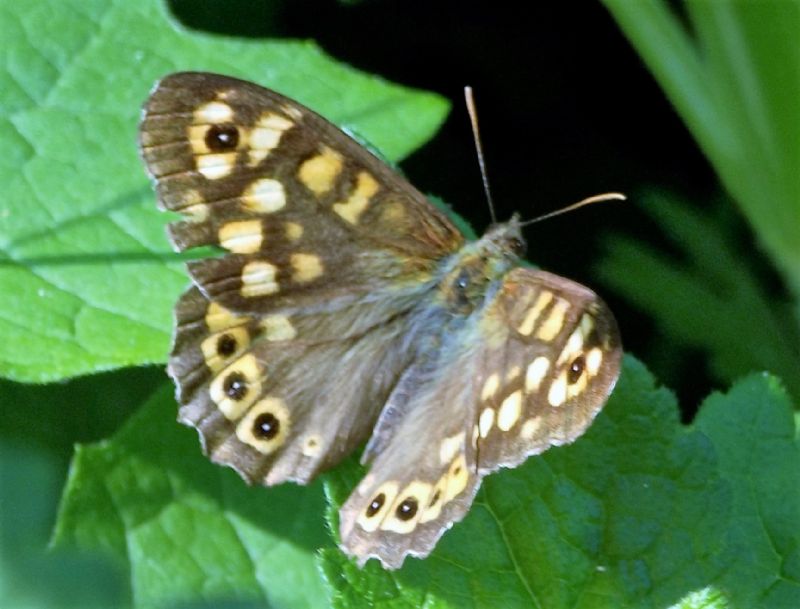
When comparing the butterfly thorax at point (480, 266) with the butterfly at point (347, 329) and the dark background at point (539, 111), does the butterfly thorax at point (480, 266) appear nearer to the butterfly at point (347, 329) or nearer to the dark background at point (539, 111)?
the butterfly at point (347, 329)

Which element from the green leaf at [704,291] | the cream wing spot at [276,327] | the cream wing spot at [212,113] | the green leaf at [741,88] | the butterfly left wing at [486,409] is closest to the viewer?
the butterfly left wing at [486,409]

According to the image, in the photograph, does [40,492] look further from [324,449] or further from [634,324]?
[634,324]

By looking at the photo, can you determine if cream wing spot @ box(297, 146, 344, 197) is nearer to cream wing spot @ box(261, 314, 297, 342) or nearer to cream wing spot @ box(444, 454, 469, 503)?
cream wing spot @ box(261, 314, 297, 342)

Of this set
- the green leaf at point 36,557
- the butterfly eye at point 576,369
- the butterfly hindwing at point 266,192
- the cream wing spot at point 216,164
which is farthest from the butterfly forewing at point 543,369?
the green leaf at point 36,557

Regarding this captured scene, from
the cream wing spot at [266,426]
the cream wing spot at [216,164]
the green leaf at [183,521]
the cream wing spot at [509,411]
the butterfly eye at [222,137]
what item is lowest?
the green leaf at [183,521]

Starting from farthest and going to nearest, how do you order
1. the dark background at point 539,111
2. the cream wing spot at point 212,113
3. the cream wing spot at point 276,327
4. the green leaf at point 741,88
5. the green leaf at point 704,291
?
1. the dark background at point 539,111
2. the green leaf at point 704,291
3. the green leaf at point 741,88
4. the cream wing spot at point 276,327
5. the cream wing spot at point 212,113

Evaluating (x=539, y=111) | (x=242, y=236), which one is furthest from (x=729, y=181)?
(x=242, y=236)

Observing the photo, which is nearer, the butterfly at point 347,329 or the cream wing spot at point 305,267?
the butterfly at point 347,329

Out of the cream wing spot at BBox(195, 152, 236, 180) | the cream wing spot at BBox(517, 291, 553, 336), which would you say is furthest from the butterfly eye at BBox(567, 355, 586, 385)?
the cream wing spot at BBox(195, 152, 236, 180)
